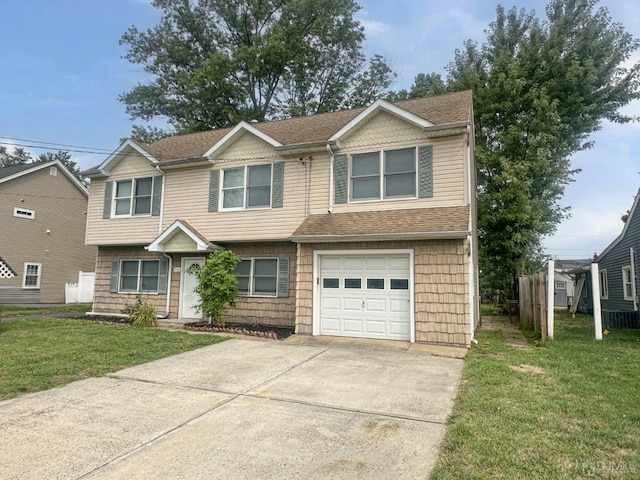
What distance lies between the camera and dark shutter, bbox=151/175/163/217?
45.9 ft

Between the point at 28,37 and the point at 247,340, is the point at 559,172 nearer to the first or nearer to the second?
the point at 247,340

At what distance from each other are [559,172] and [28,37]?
2528cm

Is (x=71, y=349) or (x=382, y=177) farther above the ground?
(x=382, y=177)

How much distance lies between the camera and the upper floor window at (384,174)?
35.5ft

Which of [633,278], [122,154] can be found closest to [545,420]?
[633,278]

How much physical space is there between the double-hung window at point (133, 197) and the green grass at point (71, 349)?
4230 millimetres

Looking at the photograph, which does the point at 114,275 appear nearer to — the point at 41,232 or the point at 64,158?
the point at 41,232

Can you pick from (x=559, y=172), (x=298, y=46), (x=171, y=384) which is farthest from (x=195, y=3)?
(x=171, y=384)

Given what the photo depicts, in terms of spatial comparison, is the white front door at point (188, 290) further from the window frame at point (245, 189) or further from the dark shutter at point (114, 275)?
the dark shutter at point (114, 275)

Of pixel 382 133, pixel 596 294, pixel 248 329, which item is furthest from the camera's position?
pixel 248 329

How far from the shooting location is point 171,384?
20.2ft

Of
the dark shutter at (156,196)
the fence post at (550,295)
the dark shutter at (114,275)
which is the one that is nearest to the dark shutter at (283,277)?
the dark shutter at (156,196)

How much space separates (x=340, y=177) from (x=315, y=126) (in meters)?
2.95

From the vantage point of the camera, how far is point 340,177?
11594mm
